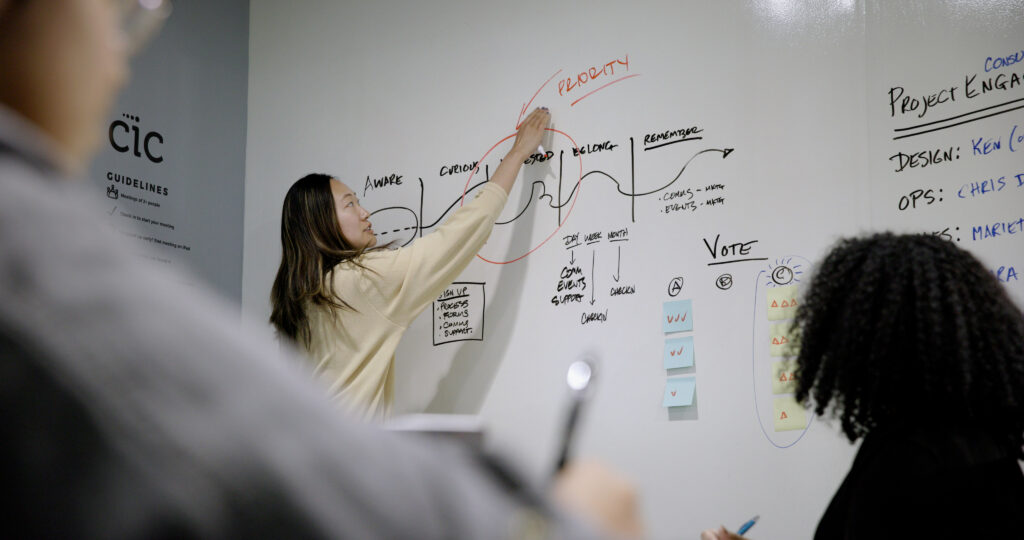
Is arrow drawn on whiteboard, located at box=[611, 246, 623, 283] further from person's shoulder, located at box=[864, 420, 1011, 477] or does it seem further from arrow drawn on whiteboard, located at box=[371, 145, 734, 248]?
person's shoulder, located at box=[864, 420, 1011, 477]

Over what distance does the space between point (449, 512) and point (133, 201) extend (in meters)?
2.78

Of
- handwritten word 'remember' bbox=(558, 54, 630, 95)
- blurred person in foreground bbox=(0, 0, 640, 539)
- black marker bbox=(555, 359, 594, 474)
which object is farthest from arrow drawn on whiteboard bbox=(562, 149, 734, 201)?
blurred person in foreground bbox=(0, 0, 640, 539)

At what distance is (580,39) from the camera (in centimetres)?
253

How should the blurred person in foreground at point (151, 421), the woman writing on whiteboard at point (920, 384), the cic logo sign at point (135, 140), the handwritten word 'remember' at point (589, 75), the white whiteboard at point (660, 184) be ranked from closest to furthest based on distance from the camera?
1. the blurred person in foreground at point (151, 421)
2. the woman writing on whiteboard at point (920, 384)
3. the white whiteboard at point (660, 184)
4. the handwritten word 'remember' at point (589, 75)
5. the cic logo sign at point (135, 140)

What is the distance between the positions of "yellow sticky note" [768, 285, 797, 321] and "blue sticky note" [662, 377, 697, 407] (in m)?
0.26

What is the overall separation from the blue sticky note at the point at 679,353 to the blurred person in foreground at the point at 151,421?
2.01 m

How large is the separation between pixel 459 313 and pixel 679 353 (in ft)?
2.35

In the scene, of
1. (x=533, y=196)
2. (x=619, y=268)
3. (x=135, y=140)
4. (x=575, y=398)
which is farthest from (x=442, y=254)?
(x=575, y=398)

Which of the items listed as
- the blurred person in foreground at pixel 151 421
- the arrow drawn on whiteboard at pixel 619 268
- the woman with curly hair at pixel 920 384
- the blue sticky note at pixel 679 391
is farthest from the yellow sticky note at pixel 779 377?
the blurred person in foreground at pixel 151 421

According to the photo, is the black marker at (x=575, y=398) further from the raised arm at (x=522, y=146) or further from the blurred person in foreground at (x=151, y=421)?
the raised arm at (x=522, y=146)

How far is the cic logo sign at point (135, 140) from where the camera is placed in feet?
8.90

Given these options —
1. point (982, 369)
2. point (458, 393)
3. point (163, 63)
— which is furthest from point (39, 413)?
point (163, 63)

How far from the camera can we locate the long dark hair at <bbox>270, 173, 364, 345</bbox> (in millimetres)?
2391

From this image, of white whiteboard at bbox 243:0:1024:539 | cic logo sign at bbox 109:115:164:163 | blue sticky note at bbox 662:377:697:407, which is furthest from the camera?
cic logo sign at bbox 109:115:164:163
